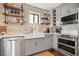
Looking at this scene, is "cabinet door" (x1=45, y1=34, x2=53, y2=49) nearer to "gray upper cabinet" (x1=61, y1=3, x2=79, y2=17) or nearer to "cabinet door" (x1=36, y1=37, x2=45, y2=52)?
"cabinet door" (x1=36, y1=37, x2=45, y2=52)

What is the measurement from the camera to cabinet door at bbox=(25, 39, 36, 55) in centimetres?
170

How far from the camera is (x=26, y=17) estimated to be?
5.51 feet

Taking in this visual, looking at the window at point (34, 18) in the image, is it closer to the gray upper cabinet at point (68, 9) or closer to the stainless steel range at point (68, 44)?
the gray upper cabinet at point (68, 9)

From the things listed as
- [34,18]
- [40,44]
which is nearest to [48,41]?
[40,44]

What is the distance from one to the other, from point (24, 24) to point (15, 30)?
0.23m

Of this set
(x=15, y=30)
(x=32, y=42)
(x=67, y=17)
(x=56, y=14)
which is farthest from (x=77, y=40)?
(x=15, y=30)

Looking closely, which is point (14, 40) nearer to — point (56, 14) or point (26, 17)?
point (26, 17)

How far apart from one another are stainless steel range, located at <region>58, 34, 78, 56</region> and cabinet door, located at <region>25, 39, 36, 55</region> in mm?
570

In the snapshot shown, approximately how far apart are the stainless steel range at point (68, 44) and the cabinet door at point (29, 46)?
22.4 inches

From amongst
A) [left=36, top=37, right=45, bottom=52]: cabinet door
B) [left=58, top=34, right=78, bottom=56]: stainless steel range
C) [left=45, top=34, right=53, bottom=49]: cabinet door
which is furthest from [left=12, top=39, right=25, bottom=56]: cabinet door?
[left=58, top=34, right=78, bottom=56]: stainless steel range

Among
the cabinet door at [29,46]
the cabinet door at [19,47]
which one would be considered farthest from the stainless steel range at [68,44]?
the cabinet door at [19,47]

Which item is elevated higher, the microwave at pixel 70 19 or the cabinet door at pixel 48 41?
the microwave at pixel 70 19

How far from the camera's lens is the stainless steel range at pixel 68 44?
4.64 feet

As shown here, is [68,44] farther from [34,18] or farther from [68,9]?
[34,18]
